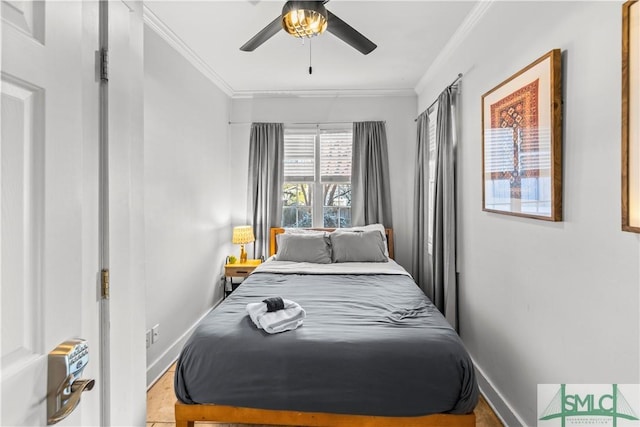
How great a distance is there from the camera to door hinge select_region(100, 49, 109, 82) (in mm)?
1009

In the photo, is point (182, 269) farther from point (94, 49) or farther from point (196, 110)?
point (94, 49)

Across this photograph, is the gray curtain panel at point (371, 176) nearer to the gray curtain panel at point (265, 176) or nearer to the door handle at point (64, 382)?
the gray curtain panel at point (265, 176)

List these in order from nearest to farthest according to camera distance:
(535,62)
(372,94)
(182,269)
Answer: (535,62)
(182,269)
(372,94)

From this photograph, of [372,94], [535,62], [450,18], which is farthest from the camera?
[372,94]

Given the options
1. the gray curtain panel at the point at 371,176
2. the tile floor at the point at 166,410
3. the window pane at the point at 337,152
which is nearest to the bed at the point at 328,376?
the tile floor at the point at 166,410

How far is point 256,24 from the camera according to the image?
2.74 m

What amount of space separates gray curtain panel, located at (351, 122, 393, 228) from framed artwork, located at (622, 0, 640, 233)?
3.25 m

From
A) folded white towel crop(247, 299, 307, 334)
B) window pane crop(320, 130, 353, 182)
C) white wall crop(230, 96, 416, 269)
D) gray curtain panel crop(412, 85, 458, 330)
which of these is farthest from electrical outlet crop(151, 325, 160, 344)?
window pane crop(320, 130, 353, 182)

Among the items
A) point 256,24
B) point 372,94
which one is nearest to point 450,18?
point 256,24

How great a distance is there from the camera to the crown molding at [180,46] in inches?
103

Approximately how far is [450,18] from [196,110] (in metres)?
2.41

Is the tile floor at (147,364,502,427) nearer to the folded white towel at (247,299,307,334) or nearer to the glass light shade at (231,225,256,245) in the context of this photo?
the folded white towel at (247,299,307,334)

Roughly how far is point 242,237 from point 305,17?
2.89m

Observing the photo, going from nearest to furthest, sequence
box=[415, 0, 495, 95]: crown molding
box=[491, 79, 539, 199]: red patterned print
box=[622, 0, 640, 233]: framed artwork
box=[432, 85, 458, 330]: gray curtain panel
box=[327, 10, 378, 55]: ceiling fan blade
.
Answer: box=[622, 0, 640, 233]: framed artwork
box=[491, 79, 539, 199]: red patterned print
box=[327, 10, 378, 55]: ceiling fan blade
box=[415, 0, 495, 95]: crown molding
box=[432, 85, 458, 330]: gray curtain panel
